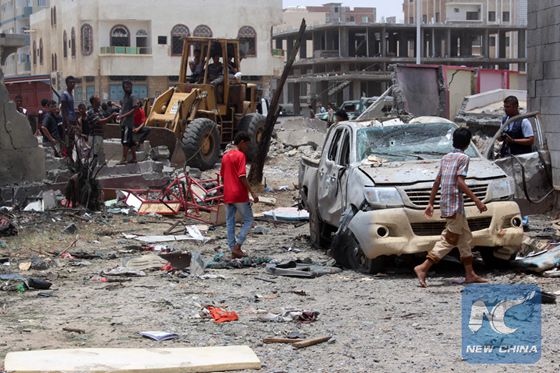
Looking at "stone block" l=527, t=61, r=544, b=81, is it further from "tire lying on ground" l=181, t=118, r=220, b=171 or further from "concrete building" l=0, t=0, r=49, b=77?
"concrete building" l=0, t=0, r=49, b=77

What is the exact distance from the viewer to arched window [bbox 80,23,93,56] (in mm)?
70250

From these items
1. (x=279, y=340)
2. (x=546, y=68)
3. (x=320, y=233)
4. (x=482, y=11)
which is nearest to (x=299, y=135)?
(x=546, y=68)

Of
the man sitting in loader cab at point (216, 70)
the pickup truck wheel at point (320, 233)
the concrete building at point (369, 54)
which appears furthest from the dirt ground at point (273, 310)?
the concrete building at point (369, 54)

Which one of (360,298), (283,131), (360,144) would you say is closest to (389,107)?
(283,131)

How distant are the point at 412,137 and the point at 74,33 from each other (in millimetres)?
64144

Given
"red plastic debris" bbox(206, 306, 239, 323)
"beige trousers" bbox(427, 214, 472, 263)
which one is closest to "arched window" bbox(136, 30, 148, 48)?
"beige trousers" bbox(427, 214, 472, 263)

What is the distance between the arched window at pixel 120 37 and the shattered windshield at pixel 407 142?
61646mm

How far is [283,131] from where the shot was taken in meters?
32.0

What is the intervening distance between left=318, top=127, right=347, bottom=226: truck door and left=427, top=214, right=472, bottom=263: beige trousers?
6.57 feet

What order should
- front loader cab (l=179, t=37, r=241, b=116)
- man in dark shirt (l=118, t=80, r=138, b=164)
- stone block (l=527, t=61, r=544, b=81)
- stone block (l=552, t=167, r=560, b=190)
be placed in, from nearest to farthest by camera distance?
stone block (l=552, t=167, r=560, b=190), stone block (l=527, t=61, r=544, b=81), man in dark shirt (l=118, t=80, r=138, b=164), front loader cab (l=179, t=37, r=241, b=116)

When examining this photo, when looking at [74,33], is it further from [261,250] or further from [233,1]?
[261,250]

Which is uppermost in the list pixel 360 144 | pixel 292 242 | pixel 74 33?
pixel 74 33

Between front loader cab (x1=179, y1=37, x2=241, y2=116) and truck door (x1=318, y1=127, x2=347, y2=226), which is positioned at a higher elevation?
front loader cab (x1=179, y1=37, x2=241, y2=116)

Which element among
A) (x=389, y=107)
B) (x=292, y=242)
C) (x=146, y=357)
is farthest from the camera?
(x=389, y=107)
